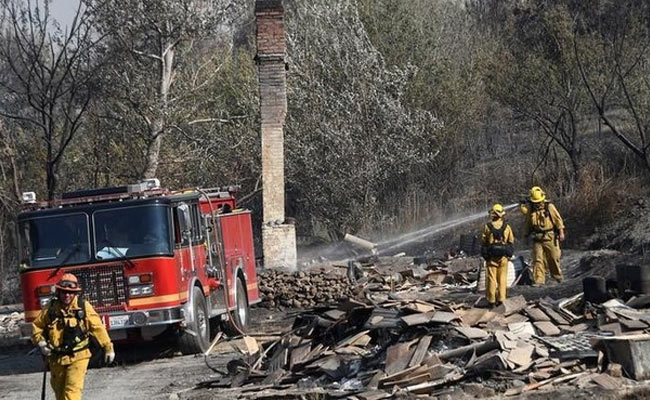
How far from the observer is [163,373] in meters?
14.1

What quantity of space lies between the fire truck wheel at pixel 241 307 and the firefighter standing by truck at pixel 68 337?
774cm

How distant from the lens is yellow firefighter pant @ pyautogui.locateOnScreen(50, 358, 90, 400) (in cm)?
967

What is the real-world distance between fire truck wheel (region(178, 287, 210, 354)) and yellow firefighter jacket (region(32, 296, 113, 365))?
16.8ft

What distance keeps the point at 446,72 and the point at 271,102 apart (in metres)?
12.9

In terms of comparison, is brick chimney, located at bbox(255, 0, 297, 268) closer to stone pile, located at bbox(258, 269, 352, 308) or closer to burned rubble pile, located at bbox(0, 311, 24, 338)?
stone pile, located at bbox(258, 269, 352, 308)

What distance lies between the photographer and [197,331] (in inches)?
598

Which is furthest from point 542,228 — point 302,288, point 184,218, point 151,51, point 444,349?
point 151,51

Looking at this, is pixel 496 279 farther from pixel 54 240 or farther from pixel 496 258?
pixel 54 240

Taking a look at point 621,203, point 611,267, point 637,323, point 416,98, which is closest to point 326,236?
point 416,98

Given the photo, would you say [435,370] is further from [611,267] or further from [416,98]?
[416,98]

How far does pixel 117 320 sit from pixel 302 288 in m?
6.72

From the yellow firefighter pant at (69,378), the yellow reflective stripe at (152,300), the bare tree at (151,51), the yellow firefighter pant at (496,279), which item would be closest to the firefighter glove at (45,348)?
the yellow firefighter pant at (69,378)

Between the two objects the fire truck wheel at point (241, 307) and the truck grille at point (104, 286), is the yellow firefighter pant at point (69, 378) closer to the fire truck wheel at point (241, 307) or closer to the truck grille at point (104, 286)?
the truck grille at point (104, 286)

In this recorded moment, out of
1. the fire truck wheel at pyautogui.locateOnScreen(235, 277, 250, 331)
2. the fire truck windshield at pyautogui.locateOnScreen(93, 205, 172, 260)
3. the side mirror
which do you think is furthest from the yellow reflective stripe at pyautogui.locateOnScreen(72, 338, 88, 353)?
the fire truck wheel at pyautogui.locateOnScreen(235, 277, 250, 331)
